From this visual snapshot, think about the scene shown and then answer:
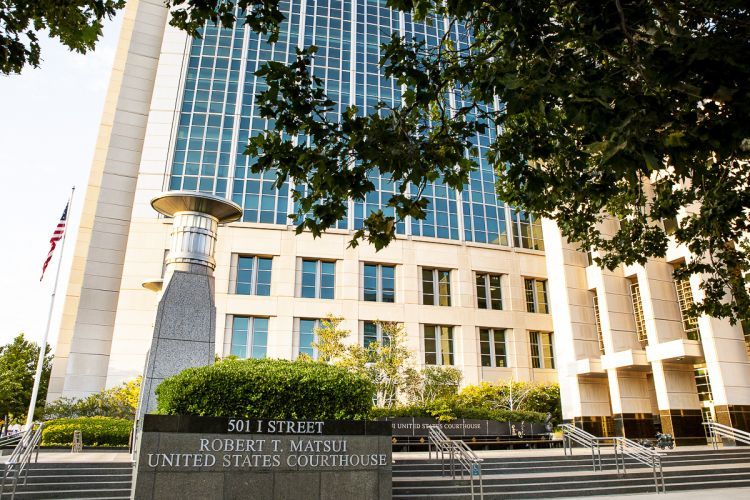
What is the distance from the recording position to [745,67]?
4.50 meters

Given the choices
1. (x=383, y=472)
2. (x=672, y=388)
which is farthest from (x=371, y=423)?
(x=672, y=388)

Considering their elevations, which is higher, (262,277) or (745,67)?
(262,277)

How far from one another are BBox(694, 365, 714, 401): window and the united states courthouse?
79mm

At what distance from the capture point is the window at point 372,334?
34569 millimetres

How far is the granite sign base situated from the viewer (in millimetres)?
9617

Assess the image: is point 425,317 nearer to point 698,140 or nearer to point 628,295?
point 628,295

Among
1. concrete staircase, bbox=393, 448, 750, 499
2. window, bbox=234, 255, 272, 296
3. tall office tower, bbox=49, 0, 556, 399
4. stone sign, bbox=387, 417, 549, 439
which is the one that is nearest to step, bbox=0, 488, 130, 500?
concrete staircase, bbox=393, 448, 750, 499

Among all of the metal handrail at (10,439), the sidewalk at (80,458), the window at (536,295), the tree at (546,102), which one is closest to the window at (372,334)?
the window at (536,295)

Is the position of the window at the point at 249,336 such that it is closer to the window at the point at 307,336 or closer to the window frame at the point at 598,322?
the window at the point at 307,336

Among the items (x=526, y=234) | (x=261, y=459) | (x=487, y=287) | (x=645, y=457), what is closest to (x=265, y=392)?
(x=261, y=459)

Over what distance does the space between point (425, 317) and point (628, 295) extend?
12.7 m

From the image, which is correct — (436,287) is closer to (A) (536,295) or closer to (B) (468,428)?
(A) (536,295)

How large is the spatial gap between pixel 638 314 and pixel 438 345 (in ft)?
41.1

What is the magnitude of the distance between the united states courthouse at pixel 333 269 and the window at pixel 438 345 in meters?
0.10
